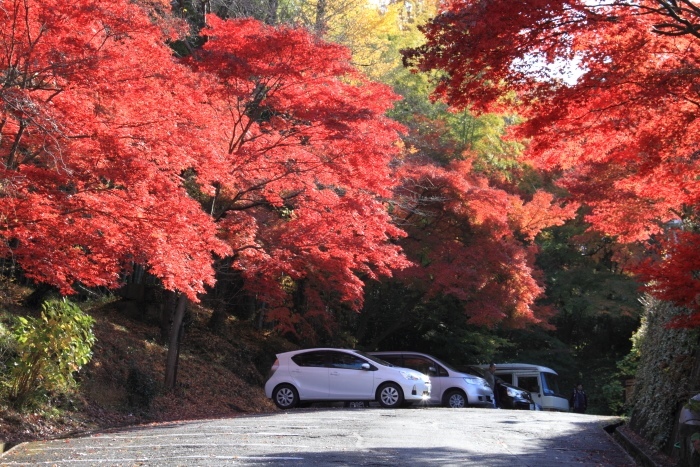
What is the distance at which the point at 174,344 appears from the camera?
675 inches

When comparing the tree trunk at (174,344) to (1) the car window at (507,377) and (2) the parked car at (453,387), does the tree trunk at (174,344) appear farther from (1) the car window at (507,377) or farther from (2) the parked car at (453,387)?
(1) the car window at (507,377)

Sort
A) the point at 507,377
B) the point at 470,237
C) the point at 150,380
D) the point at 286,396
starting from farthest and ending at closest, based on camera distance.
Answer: the point at 507,377 < the point at 470,237 < the point at 286,396 < the point at 150,380

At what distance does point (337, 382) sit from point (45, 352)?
25.6 ft

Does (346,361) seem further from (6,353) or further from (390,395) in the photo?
(6,353)

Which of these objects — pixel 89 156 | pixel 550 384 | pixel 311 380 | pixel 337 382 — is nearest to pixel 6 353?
pixel 89 156

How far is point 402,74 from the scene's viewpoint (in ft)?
102

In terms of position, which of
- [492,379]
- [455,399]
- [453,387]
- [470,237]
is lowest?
[455,399]

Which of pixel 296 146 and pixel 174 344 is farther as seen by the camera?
pixel 174 344

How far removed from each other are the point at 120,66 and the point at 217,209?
23.6 feet

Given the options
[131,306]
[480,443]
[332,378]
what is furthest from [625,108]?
[131,306]

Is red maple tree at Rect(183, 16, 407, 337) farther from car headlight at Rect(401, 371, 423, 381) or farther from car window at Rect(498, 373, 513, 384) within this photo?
car window at Rect(498, 373, 513, 384)

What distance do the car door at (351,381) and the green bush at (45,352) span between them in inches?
275

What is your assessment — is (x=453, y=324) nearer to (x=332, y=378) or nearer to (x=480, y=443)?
(x=332, y=378)

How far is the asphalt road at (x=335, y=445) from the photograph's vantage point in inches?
319
